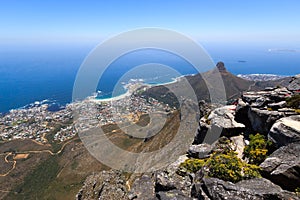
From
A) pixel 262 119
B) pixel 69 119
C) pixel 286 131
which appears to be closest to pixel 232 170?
pixel 286 131

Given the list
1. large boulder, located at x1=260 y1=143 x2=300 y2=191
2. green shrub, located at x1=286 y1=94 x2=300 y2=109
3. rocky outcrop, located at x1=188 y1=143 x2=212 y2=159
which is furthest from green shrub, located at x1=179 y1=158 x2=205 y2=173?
green shrub, located at x1=286 y1=94 x2=300 y2=109

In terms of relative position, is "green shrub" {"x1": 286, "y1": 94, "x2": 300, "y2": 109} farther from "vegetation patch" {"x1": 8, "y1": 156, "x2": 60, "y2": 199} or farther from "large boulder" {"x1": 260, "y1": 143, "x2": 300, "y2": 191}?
"vegetation patch" {"x1": 8, "y1": 156, "x2": 60, "y2": 199}

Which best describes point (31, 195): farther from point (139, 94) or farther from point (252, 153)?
point (139, 94)

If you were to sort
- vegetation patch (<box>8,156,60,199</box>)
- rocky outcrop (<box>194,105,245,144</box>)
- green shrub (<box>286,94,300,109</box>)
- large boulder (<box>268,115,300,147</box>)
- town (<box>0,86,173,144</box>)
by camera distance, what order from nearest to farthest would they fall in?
large boulder (<box>268,115,300,147</box>) < green shrub (<box>286,94,300,109</box>) < rocky outcrop (<box>194,105,245,144</box>) < vegetation patch (<box>8,156,60,199</box>) < town (<box>0,86,173,144</box>)

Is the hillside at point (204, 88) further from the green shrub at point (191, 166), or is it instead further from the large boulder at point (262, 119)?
the green shrub at point (191, 166)

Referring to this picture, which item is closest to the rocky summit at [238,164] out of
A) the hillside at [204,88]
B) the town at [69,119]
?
the town at [69,119]

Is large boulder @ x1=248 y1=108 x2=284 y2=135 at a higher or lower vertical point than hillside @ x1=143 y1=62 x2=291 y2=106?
higher

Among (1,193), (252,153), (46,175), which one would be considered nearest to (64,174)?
(46,175)
